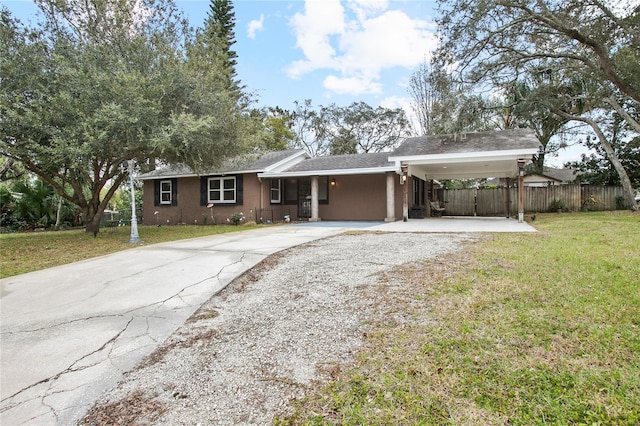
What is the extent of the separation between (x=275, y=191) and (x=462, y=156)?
8020mm

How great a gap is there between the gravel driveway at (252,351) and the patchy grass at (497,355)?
0.20m

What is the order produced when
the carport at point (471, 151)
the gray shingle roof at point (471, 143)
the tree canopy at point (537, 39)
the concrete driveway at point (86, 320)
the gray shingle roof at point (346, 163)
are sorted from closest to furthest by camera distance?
the concrete driveway at point (86, 320), the tree canopy at point (537, 39), the carport at point (471, 151), the gray shingle roof at point (471, 143), the gray shingle roof at point (346, 163)

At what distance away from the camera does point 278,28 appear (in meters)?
15.0

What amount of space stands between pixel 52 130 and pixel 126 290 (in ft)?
19.4

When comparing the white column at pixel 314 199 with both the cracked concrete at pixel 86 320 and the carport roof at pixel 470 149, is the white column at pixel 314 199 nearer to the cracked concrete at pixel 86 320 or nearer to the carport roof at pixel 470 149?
the carport roof at pixel 470 149

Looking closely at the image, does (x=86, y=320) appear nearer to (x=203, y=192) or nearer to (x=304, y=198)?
(x=203, y=192)

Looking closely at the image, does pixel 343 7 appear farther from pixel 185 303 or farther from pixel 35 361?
pixel 35 361

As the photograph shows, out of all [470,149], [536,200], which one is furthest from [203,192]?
[536,200]

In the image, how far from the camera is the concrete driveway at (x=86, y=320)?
2.38 meters

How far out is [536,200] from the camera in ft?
59.0

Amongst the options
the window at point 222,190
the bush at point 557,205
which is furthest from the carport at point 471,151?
the window at point 222,190

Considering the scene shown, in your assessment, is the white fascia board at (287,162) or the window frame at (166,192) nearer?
the white fascia board at (287,162)

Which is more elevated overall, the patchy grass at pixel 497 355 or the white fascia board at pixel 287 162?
the white fascia board at pixel 287 162

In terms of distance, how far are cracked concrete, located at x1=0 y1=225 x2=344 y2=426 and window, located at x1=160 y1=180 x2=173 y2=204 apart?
10.9 m
